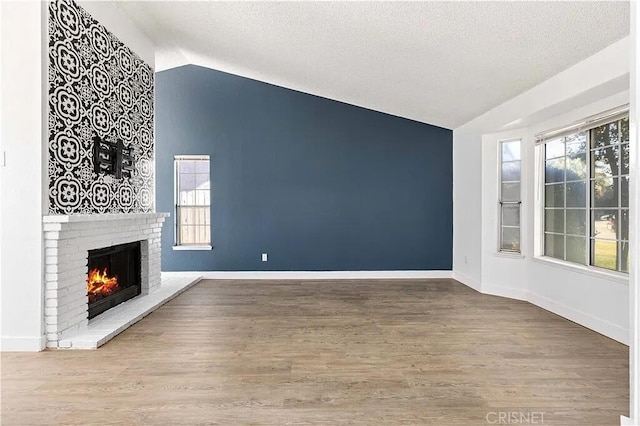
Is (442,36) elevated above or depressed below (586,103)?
above

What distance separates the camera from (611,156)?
153 inches

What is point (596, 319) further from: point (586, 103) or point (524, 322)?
point (586, 103)

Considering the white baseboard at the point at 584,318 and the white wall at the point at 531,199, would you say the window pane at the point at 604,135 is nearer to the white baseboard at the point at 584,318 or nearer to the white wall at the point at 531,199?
the white wall at the point at 531,199

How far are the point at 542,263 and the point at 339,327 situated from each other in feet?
8.93

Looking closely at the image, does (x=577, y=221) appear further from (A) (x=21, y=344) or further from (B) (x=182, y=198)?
(B) (x=182, y=198)

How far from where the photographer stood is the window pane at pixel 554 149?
4637mm

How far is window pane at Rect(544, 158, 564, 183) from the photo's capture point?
465 centimetres

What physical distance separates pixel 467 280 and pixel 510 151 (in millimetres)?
2093

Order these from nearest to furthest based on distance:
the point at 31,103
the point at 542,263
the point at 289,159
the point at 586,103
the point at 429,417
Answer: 1. the point at 429,417
2. the point at 31,103
3. the point at 586,103
4. the point at 542,263
5. the point at 289,159

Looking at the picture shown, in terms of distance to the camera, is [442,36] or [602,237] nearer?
[442,36]

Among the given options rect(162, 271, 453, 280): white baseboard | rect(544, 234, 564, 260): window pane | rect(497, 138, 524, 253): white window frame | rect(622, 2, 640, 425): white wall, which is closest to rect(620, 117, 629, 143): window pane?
rect(544, 234, 564, 260): window pane

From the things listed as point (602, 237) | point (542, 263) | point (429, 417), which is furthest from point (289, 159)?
point (429, 417)

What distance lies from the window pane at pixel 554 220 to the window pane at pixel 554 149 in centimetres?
66

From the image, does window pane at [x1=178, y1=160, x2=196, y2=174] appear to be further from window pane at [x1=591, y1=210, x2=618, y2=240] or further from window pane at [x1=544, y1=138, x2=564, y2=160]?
window pane at [x1=591, y1=210, x2=618, y2=240]
